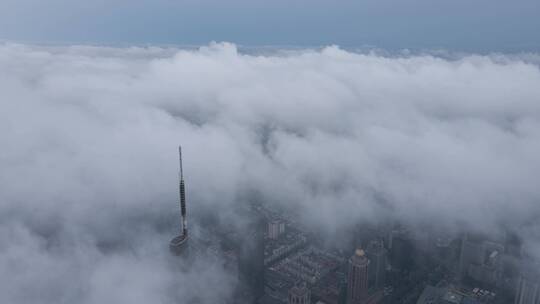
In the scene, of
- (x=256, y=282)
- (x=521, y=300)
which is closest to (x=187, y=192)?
(x=256, y=282)

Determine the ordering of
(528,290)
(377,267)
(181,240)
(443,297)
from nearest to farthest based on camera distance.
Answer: (181,240) < (528,290) < (443,297) < (377,267)

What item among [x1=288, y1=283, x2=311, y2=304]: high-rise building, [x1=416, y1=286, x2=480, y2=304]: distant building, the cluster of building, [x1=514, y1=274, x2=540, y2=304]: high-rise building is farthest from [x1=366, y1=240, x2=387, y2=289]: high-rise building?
[x1=514, y1=274, x2=540, y2=304]: high-rise building

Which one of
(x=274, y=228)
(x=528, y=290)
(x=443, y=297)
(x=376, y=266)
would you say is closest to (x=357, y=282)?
(x=376, y=266)

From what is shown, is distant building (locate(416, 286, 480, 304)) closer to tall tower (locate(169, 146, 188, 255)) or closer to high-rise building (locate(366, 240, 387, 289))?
high-rise building (locate(366, 240, 387, 289))

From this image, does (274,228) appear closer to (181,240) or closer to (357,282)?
(357,282)

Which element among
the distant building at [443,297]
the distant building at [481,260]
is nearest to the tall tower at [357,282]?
the distant building at [443,297]

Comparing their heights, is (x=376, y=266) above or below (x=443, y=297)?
above
